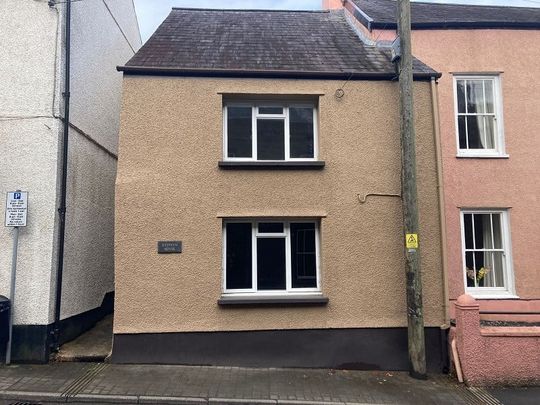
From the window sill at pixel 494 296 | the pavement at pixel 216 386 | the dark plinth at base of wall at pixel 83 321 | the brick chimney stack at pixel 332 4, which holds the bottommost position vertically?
the pavement at pixel 216 386

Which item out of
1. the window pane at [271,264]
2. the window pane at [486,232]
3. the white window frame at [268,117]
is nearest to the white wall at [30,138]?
the white window frame at [268,117]

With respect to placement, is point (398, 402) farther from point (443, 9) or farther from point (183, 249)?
point (443, 9)

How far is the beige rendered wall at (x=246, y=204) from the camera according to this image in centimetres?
714

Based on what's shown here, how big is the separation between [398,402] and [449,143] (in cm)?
561

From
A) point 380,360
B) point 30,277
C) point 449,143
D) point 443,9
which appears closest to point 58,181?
point 30,277

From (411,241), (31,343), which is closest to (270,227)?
(411,241)

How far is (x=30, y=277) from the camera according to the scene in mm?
6965

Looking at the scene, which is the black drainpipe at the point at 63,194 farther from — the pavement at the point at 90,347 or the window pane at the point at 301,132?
the window pane at the point at 301,132

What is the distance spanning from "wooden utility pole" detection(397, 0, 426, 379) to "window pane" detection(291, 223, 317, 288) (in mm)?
1671

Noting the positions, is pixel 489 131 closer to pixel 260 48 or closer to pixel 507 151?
pixel 507 151

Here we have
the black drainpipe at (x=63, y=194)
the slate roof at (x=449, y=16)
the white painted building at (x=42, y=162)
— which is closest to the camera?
the white painted building at (x=42, y=162)

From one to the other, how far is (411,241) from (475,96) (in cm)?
459

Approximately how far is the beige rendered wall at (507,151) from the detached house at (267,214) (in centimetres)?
151

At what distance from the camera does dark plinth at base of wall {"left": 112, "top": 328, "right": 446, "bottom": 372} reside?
7.01 meters
